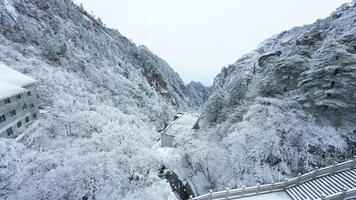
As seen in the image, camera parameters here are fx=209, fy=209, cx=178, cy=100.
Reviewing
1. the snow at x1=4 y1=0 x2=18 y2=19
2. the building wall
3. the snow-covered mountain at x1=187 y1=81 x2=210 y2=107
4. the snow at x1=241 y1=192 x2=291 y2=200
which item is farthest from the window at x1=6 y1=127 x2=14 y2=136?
the snow-covered mountain at x1=187 y1=81 x2=210 y2=107

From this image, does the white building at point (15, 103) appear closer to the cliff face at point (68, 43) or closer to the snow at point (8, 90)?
the snow at point (8, 90)

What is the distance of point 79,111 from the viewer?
127 feet

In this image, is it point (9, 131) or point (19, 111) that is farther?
point (19, 111)

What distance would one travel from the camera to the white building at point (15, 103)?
2595 cm

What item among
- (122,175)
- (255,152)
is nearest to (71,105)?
(122,175)

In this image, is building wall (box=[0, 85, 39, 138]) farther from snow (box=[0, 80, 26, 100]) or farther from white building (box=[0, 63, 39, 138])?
snow (box=[0, 80, 26, 100])

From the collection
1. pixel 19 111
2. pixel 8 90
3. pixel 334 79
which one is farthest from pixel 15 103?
pixel 334 79

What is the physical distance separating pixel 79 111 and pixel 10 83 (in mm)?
11543

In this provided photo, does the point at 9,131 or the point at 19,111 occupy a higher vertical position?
the point at 19,111

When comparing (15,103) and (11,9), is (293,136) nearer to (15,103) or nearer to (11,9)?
(15,103)

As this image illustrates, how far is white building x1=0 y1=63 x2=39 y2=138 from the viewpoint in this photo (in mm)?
25953

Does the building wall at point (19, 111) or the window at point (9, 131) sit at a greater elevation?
the building wall at point (19, 111)

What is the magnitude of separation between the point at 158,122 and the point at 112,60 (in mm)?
38643

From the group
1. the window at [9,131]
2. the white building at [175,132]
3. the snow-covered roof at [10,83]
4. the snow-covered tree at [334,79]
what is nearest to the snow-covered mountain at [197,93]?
the white building at [175,132]
